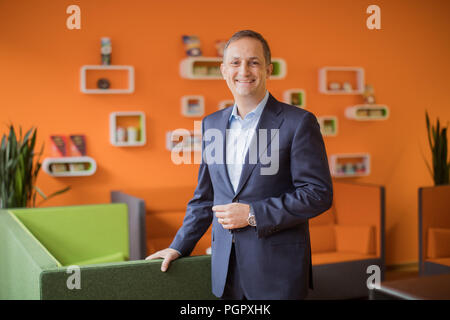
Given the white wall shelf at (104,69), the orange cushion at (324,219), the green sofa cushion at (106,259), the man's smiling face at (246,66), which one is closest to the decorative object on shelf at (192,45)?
the white wall shelf at (104,69)

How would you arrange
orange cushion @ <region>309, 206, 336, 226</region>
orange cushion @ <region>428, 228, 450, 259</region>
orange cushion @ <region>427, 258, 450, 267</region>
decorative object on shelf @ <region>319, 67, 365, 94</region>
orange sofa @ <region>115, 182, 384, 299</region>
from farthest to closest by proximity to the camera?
1. decorative object on shelf @ <region>319, 67, 365, 94</region>
2. orange cushion @ <region>309, 206, 336, 226</region>
3. orange sofa @ <region>115, 182, 384, 299</region>
4. orange cushion @ <region>428, 228, 450, 259</region>
5. orange cushion @ <region>427, 258, 450, 267</region>

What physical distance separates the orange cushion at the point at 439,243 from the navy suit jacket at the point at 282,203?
2.68 metres

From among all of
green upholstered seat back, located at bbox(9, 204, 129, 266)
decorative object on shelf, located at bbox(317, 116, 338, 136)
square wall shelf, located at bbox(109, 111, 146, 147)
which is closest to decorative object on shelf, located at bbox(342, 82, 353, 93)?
decorative object on shelf, located at bbox(317, 116, 338, 136)

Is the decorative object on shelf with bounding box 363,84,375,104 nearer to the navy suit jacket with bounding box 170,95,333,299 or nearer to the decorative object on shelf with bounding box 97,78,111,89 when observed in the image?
the decorative object on shelf with bounding box 97,78,111,89

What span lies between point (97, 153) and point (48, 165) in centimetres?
42

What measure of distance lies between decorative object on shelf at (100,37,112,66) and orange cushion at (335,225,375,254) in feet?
8.01

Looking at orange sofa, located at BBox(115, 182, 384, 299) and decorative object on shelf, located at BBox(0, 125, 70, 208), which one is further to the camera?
orange sofa, located at BBox(115, 182, 384, 299)

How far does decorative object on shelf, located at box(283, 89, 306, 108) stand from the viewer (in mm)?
4598

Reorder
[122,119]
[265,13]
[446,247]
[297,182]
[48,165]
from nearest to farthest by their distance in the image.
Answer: [297,182] < [446,247] < [48,165] < [122,119] < [265,13]

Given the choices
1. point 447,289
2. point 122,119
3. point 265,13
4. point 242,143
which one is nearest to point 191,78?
point 122,119

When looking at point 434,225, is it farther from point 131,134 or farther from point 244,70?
point 244,70

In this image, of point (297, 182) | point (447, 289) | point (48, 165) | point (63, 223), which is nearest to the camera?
point (447, 289)

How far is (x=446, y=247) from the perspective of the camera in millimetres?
3758
